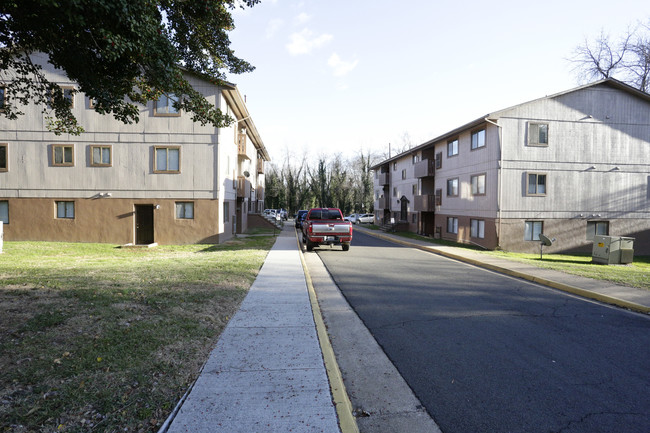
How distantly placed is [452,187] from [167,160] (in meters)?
20.2

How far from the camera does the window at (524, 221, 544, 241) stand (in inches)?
901

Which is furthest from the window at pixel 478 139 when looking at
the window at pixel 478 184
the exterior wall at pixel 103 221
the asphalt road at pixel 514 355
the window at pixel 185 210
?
the window at pixel 185 210

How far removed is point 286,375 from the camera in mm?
4227

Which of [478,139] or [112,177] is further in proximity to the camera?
[478,139]

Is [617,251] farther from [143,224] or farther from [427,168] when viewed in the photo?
[143,224]

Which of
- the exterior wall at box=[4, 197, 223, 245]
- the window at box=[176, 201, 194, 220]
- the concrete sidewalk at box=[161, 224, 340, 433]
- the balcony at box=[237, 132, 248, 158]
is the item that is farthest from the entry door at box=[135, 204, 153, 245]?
the concrete sidewalk at box=[161, 224, 340, 433]

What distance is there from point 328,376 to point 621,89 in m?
28.1

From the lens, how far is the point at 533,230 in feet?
75.4

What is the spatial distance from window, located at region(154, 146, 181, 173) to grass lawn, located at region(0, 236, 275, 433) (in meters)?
12.1

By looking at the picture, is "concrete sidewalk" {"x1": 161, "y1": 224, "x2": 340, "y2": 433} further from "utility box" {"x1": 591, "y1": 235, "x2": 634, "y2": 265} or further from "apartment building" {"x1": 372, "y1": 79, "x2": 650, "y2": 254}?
"apartment building" {"x1": 372, "y1": 79, "x2": 650, "y2": 254}

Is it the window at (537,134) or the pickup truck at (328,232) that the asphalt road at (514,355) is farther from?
the window at (537,134)

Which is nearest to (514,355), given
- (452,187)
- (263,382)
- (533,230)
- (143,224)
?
(263,382)

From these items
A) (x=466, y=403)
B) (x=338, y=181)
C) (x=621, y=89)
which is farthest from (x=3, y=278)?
(x=338, y=181)

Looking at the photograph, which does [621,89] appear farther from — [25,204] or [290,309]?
[25,204]
